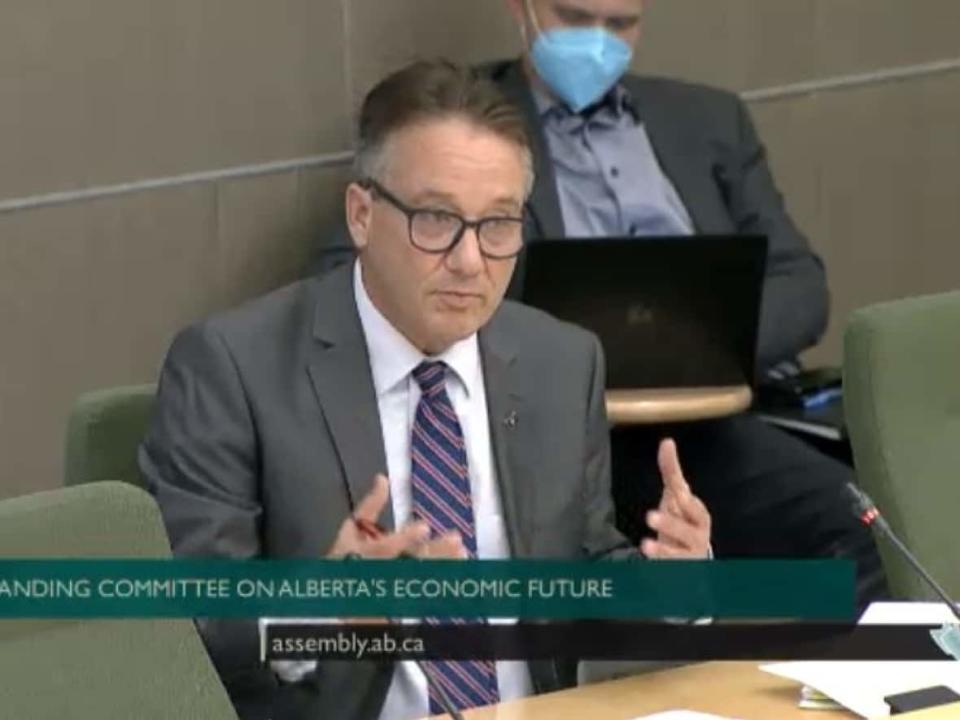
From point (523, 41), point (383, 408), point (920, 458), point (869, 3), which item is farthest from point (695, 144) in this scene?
point (383, 408)

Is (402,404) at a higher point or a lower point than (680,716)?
higher

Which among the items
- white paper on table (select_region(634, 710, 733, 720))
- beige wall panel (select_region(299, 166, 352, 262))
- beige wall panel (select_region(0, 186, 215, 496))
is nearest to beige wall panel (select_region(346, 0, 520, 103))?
beige wall panel (select_region(299, 166, 352, 262))

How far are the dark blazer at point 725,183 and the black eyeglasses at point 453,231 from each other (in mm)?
1349

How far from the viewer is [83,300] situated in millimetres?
3539

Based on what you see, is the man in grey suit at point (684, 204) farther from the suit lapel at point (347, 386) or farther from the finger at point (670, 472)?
the finger at point (670, 472)

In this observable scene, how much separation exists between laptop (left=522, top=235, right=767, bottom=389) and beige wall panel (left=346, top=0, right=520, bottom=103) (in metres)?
0.67

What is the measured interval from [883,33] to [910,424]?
8.00 ft

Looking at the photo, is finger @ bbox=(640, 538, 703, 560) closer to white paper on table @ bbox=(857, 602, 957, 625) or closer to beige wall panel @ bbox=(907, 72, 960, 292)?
white paper on table @ bbox=(857, 602, 957, 625)

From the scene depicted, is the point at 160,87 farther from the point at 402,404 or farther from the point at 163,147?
the point at 402,404

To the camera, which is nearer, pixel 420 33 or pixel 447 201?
pixel 447 201

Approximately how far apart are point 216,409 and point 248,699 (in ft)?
1.09

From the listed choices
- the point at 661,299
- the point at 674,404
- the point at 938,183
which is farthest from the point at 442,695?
the point at 938,183

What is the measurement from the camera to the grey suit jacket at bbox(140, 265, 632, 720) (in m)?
2.24

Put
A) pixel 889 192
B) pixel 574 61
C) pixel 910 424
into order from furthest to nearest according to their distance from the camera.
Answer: pixel 889 192, pixel 574 61, pixel 910 424
